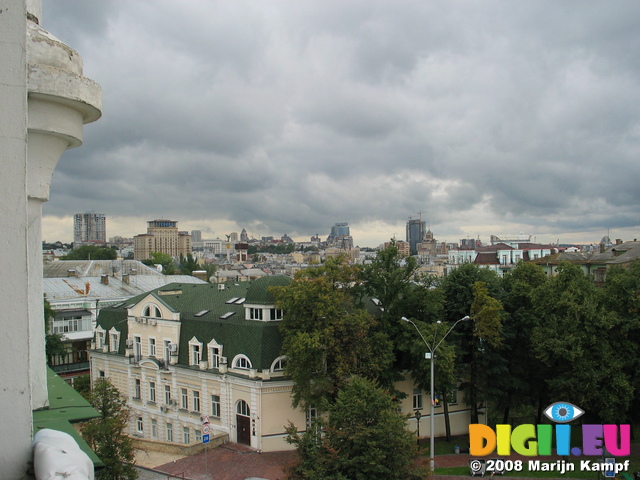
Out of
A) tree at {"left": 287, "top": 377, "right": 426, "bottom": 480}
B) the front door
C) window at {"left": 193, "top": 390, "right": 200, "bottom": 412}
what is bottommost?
the front door

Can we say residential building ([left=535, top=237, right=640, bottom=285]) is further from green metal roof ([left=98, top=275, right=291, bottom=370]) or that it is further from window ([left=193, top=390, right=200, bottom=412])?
window ([left=193, top=390, right=200, bottom=412])

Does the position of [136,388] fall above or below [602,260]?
below

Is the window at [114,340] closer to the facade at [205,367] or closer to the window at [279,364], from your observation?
the facade at [205,367]

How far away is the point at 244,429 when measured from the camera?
3416cm

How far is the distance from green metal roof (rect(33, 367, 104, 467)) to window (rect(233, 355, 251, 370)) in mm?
27716

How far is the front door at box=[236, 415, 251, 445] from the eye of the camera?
3391 centimetres

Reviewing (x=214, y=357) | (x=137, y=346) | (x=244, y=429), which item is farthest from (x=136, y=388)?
(x=244, y=429)

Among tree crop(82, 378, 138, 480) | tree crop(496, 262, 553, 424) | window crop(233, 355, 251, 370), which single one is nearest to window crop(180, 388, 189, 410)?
window crop(233, 355, 251, 370)

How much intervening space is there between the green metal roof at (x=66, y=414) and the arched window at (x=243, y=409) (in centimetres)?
2819

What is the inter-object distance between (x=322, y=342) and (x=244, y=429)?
25.7 ft

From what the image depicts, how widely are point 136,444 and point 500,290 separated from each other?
26397 mm

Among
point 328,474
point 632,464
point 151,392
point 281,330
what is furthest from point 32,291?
point 151,392

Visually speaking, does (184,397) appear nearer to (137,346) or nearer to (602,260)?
(137,346)

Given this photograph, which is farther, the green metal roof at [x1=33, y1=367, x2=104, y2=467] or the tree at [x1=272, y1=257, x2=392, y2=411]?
the tree at [x1=272, y1=257, x2=392, y2=411]
